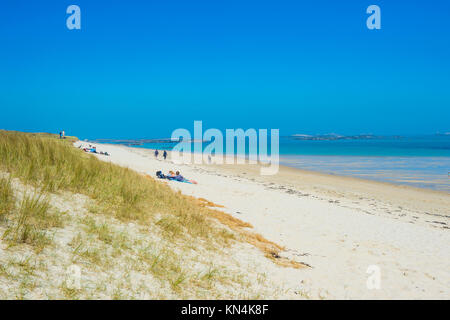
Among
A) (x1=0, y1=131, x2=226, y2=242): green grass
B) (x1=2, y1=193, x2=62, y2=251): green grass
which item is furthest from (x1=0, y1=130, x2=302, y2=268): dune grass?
(x1=2, y1=193, x2=62, y2=251): green grass

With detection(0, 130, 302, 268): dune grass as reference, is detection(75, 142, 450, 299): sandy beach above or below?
below

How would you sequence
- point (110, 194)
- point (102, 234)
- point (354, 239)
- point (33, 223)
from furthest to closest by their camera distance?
point (354, 239) → point (110, 194) → point (102, 234) → point (33, 223)

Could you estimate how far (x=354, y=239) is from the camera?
877cm

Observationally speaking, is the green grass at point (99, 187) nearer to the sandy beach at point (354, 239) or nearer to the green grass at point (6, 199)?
the green grass at point (6, 199)

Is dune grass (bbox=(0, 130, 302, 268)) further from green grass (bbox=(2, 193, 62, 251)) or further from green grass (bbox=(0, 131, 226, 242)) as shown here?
green grass (bbox=(2, 193, 62, 251))

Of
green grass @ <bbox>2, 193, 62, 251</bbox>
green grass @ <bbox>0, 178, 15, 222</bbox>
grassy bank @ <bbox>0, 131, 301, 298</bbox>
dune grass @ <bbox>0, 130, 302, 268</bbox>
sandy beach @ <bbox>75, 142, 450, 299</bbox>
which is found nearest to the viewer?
grassy bank @ <bbox>0, 131, 301, 298</bbox>

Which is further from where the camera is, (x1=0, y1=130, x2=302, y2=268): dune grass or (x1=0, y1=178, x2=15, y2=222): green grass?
(x1=0, y1=130, x2=302, y2=268): dune grass

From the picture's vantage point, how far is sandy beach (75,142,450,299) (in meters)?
5.55

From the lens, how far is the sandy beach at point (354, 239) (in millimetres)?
5547

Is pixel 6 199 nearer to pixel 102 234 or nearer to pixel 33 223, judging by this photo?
pixel 33 223

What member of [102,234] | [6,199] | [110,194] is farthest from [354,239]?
[6,199]

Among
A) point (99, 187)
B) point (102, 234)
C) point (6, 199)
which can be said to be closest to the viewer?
point (6, 199)

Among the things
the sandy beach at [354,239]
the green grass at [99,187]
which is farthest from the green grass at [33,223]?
the sandy beach at [354,239]
